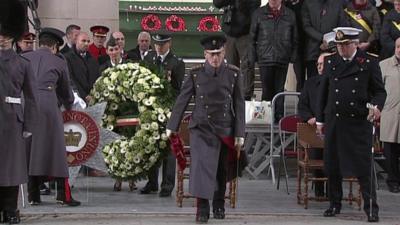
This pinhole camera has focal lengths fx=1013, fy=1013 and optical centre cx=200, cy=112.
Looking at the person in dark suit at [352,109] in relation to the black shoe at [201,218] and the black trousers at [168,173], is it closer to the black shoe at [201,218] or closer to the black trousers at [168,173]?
the black shoe at [201,218]

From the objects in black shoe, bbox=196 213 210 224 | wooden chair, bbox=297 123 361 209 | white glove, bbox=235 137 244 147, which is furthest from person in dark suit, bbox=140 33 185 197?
black shoe, bbox=196 213 210 224

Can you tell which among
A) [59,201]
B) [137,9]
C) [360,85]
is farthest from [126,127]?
[137,9]

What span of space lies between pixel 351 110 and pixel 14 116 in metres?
3.63

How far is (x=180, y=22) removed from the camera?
18047 mm

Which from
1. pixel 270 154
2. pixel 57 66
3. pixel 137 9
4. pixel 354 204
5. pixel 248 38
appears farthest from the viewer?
pixel 137 9

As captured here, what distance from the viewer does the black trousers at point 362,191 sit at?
36.6 feet

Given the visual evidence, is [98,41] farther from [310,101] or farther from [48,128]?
[310,101]

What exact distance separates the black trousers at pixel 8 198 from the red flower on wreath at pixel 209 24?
7933 mm

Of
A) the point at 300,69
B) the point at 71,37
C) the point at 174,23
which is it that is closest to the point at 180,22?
the point at 174,23

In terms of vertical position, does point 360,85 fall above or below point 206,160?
above

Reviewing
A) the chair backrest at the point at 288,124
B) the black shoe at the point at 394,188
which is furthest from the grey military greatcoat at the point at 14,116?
the black shoe at the point at 394,188

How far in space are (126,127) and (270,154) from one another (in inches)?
91.5

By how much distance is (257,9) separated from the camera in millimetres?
14820

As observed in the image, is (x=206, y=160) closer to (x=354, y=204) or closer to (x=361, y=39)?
(x=354, y=204)
